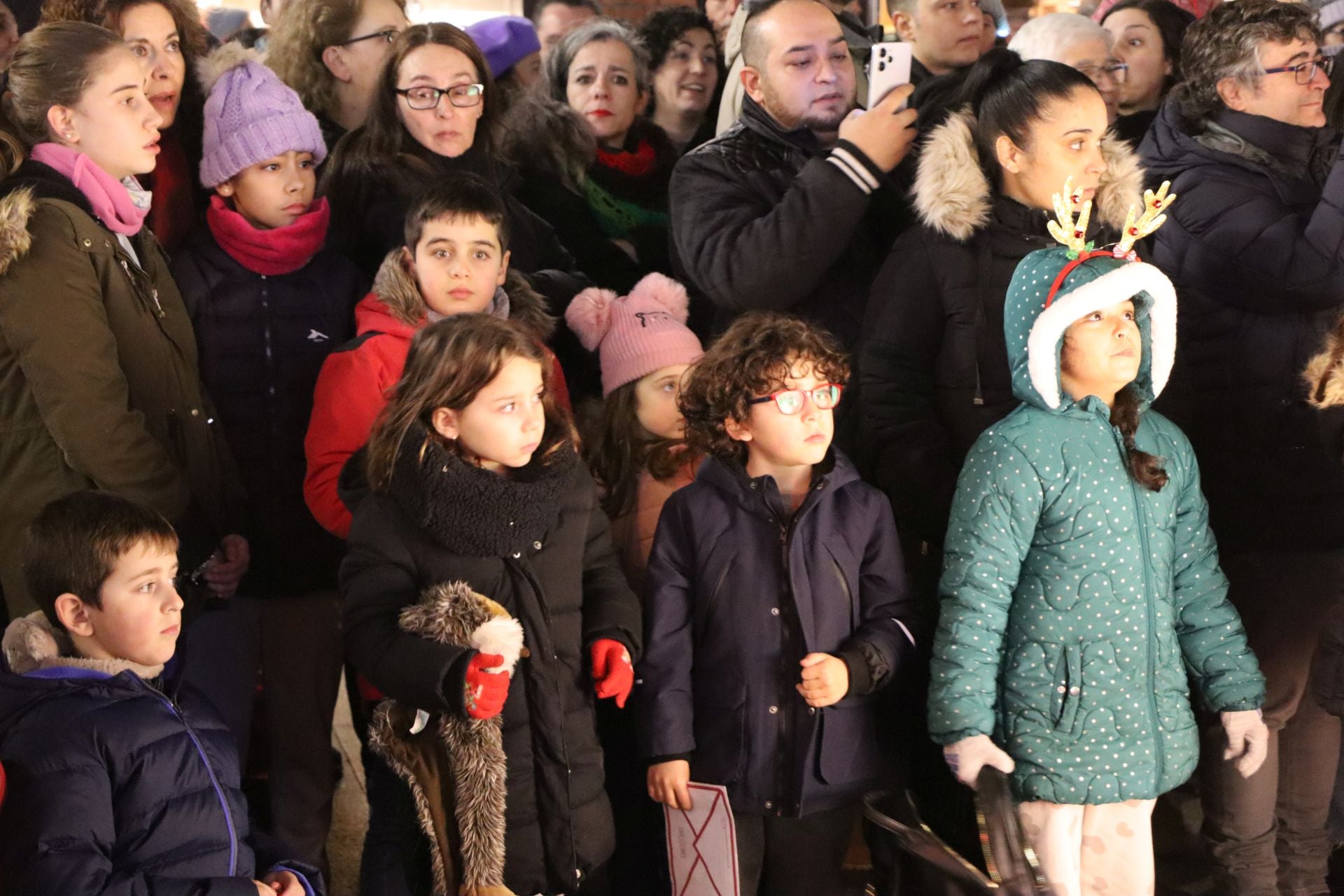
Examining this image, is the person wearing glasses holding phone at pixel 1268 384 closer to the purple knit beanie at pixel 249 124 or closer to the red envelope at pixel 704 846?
the red envelope at pixel 704 846

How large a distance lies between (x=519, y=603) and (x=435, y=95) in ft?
4.99

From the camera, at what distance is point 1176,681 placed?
2766 millimetres

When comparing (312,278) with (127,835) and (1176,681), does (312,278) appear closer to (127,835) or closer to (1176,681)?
(127,835)

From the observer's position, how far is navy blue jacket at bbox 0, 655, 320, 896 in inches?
83.0

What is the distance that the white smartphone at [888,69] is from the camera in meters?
3.36

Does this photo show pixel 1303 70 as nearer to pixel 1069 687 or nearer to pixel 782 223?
pixel 782 223

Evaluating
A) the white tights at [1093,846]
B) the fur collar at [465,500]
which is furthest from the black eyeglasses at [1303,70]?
the fur collar at [465,500]

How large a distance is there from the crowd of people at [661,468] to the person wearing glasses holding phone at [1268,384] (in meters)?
0.01

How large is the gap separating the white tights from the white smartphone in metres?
1.64

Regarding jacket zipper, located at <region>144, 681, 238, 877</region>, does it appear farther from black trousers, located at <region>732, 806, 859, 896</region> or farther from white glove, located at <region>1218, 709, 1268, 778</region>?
white glove, located at <region>1218, 709, 1268, 778</region>

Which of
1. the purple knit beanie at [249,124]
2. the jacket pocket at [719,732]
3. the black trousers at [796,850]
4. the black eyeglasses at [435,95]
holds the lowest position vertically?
the black trousers at [796,850]

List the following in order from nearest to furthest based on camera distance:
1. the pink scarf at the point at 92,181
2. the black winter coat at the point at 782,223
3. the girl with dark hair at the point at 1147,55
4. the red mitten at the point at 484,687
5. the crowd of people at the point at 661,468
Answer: the red mitten at the point at 484,687, the crowd of people at the point at 661,468, the pink scarf at the point at 92,181, the black winter coat at the point at 782,223, the girl with dark hair at the point at 1147,55

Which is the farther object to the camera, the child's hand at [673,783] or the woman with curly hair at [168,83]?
the woman with curly hair at [168,83]

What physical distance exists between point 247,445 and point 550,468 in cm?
94
